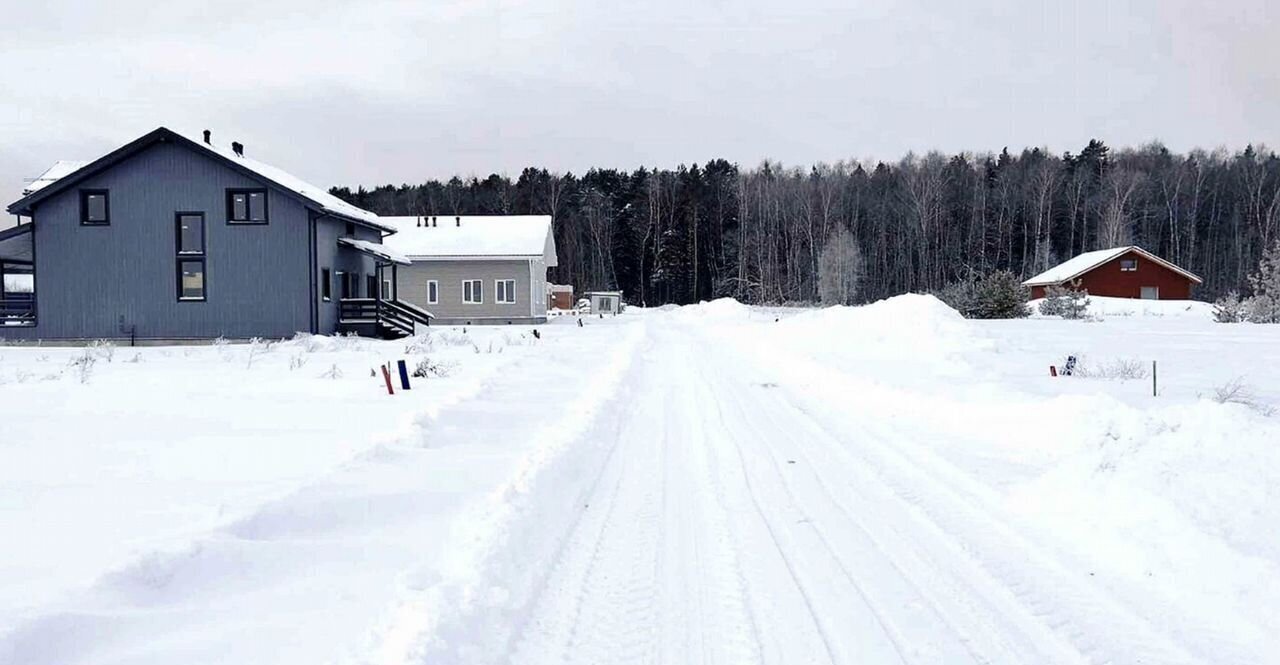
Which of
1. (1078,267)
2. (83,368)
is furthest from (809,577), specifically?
(1078,267)

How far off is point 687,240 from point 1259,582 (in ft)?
266

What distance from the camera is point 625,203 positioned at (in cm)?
9131

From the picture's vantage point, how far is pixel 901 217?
78.0 m

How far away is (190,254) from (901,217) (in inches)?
2657

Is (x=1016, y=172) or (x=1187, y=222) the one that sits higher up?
(x=1016, y=172)

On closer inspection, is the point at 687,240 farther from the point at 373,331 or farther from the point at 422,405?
the point at 422,405

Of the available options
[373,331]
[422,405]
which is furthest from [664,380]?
[373,331]

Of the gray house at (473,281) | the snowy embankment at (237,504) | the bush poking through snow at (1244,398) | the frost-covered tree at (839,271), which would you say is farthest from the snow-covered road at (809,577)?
the frost-covered tree at (839,271)

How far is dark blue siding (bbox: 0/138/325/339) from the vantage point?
86.4 feet

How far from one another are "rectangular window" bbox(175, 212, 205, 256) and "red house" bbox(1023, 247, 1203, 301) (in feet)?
171

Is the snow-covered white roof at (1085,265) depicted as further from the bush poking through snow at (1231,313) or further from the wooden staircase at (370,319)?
the wooden staircase at (370,319)

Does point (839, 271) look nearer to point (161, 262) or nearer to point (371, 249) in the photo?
point (371, 249)

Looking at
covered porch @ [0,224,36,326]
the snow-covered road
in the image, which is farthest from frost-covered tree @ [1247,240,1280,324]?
covered porch @ [0,224,36,326]

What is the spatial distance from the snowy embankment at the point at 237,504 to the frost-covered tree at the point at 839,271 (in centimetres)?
5912
